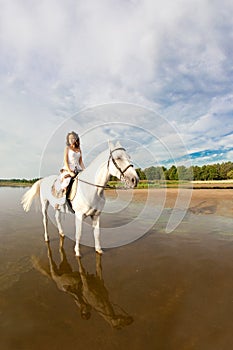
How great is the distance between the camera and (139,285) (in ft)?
12.9

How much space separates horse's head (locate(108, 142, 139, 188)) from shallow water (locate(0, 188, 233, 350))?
2.05 metres

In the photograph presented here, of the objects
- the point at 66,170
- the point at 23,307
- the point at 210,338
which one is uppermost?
the point at 66,170

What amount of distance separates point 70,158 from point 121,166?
185cm

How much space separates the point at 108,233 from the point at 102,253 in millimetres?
1900

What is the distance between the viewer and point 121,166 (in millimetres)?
4375

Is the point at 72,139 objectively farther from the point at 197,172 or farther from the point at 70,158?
the point at 197,172

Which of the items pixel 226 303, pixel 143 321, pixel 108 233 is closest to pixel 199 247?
pixel 226 303

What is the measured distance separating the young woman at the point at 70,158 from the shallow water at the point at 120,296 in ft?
6.82

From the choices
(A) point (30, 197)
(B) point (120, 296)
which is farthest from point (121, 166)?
(A) point (30, 197)

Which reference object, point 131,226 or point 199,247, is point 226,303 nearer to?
point 199,247

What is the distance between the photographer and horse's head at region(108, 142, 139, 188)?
166 inches

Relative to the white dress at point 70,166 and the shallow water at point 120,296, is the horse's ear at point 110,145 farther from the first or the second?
the shallow water at point 120,296

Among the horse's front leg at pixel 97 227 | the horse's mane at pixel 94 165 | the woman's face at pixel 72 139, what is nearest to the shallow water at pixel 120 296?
the horse's front leg at pixel 97 227

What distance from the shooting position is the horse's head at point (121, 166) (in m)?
4.22
